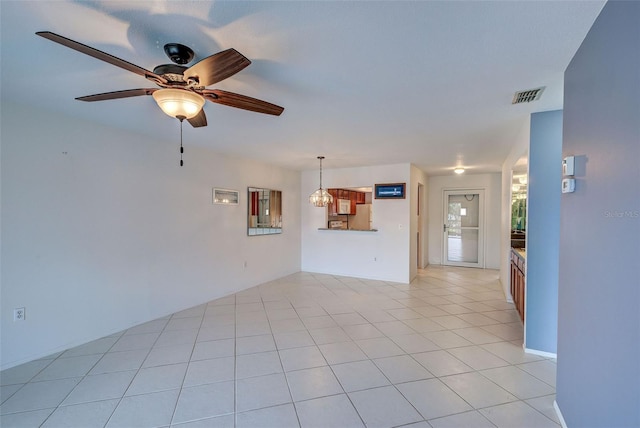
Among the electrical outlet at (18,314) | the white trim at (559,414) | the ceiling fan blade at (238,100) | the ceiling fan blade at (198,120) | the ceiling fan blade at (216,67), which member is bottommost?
the white trim at (559,414)

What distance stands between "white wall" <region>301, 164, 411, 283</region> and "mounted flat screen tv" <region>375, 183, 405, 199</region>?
0.09 metres

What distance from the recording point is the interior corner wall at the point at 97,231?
260 centimetres

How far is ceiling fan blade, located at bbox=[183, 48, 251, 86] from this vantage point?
1350 mm

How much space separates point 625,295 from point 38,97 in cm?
417

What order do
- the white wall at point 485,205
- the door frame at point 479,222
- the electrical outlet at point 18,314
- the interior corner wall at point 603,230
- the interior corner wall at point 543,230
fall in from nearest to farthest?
the interior corner wall at point 603,230
the electrical outlet at point 18,314
the interior corner wall at point 543,230
the white wall at point 485,205
the door frame at point 479,222

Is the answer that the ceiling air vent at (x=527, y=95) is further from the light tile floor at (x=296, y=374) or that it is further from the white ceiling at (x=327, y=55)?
the light tile floor at (x=296, y=374)

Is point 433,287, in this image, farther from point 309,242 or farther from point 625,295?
point 625,295

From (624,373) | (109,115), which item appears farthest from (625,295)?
(109,115)

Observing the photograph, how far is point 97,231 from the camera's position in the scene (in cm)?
314

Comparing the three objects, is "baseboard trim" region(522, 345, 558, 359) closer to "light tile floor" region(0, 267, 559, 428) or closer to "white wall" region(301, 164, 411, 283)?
"light tile floor" region(0, 267, 559, 428)

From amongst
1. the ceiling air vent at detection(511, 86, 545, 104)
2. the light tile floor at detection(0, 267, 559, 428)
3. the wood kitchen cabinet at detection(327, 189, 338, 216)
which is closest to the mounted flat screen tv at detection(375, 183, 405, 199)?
the wood kitchen cabinet at detection(327, 189, 338, 216)

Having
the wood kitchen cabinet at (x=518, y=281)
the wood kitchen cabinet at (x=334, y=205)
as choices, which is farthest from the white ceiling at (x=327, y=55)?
the wood kitchen cabinet at (x=334, y=205)

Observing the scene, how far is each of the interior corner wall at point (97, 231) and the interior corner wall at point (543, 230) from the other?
4.22 m

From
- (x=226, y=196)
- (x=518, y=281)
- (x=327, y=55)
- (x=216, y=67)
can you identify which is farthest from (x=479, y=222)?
(x=216, y=67)
